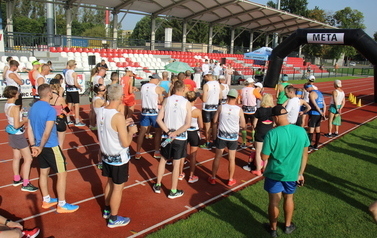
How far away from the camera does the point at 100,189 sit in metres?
5.70

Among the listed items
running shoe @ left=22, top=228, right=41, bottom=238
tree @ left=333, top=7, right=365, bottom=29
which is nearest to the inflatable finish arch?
running shoe @ left=22, top=228, right=41, bottom=238

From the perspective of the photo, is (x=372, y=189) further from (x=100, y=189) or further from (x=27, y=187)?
(x=27, y=187)

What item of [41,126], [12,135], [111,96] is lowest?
[12,135]

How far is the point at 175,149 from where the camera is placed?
5.21 meters

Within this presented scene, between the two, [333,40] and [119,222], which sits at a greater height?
[333,40]

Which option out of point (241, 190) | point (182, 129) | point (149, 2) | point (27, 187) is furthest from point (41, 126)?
point (149, 2)

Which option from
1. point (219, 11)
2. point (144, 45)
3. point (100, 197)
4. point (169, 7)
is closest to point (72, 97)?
point (100, 197)

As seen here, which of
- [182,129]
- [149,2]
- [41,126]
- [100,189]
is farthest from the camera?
[149,2]

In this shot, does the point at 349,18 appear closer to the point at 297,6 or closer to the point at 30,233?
the point at 297,6

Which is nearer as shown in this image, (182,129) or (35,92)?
(182,129)

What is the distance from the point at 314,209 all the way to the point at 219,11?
28.2 metres

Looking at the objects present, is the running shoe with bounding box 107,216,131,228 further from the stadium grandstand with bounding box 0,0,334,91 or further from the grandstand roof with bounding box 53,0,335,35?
the grandstand roof with bounding box 53,0,335,35

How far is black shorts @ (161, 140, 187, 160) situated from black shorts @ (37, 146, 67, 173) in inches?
63.8

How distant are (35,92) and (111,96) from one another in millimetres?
5328
